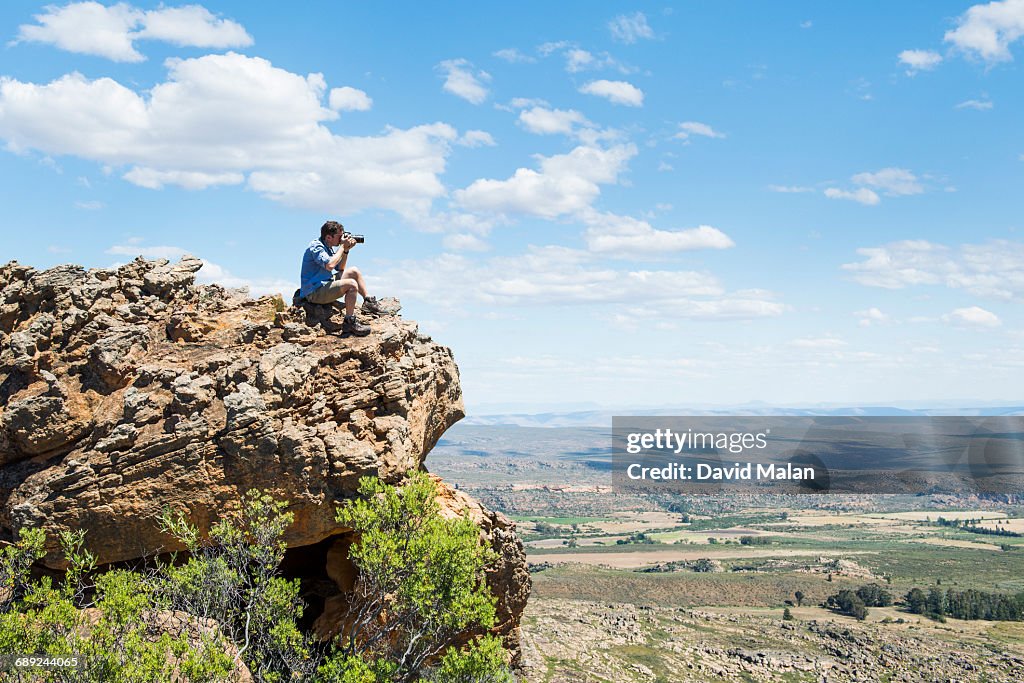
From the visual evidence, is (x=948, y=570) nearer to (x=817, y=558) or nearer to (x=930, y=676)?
(x=817, y=558)

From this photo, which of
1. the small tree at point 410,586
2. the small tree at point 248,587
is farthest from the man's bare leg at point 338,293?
the small tree at point 248,587

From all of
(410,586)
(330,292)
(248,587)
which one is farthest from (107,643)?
(330,292)

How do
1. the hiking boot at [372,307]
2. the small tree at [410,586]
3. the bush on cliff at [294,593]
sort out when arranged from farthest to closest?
the hiking boot at [372,307] → the small tree at [410,586] → the bush on cliff at [294,593]

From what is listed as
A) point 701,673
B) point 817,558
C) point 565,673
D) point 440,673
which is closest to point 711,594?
point 817,558

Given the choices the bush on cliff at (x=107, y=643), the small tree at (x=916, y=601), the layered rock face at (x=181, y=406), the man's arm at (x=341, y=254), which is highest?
the man's arm at (x=341, y=254)

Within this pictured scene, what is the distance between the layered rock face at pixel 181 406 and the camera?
15.3 m

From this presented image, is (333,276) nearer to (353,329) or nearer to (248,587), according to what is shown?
(353,329)

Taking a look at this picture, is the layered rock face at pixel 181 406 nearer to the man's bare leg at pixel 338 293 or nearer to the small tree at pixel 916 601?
the man's bare leg at pixel 338 293

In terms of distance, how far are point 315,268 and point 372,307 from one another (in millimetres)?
1924

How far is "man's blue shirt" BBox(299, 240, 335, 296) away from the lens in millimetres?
17656

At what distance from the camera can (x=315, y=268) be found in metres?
18.0

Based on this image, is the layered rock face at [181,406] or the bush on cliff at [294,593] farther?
the layered rock face at [181,406]

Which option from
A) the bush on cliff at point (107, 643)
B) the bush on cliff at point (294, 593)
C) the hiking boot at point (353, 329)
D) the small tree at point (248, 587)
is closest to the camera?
the bush on cliff at point (107, 643)

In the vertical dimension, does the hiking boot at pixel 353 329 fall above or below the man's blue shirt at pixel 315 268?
below
